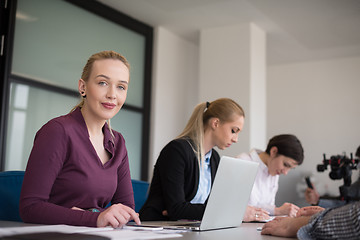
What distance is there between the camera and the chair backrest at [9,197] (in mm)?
1646

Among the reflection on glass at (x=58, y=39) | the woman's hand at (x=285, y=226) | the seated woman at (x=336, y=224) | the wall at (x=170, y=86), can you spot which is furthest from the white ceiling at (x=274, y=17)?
the seated woman at (x=336, y=224)

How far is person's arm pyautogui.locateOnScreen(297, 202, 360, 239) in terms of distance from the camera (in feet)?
2.89

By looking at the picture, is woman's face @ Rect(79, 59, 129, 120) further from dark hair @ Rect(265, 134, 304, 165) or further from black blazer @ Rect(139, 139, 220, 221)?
dark hair @ Rect(265, 134, 304, 165)

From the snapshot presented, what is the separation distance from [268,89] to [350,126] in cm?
133

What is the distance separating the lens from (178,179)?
6.52 ft

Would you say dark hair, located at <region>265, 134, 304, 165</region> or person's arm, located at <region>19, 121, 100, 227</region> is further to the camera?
dark hair, located at <region>265, 134, 304, 165</region>

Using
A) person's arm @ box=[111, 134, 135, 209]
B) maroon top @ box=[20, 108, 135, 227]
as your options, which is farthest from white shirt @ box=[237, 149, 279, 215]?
maroon top @ box=[20, 108, 135, 227]

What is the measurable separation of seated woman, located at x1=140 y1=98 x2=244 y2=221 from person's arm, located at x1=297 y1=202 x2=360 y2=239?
867 millimetres

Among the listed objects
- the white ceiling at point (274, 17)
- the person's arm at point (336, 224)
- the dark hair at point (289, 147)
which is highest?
the white ceiling at point (274, 17)

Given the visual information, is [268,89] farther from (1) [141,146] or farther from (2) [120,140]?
(2) [120,140]

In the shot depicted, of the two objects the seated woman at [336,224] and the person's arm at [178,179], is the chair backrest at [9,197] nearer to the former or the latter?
the person's arm at [178,179]

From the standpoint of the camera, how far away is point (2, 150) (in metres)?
3.32

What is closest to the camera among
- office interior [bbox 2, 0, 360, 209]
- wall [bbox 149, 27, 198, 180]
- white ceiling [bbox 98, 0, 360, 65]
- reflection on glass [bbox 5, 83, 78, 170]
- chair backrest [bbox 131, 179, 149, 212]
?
chair backrest [bbox 131, 179, 149, 212]

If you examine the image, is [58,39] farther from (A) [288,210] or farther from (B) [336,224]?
(B) [336,224]
